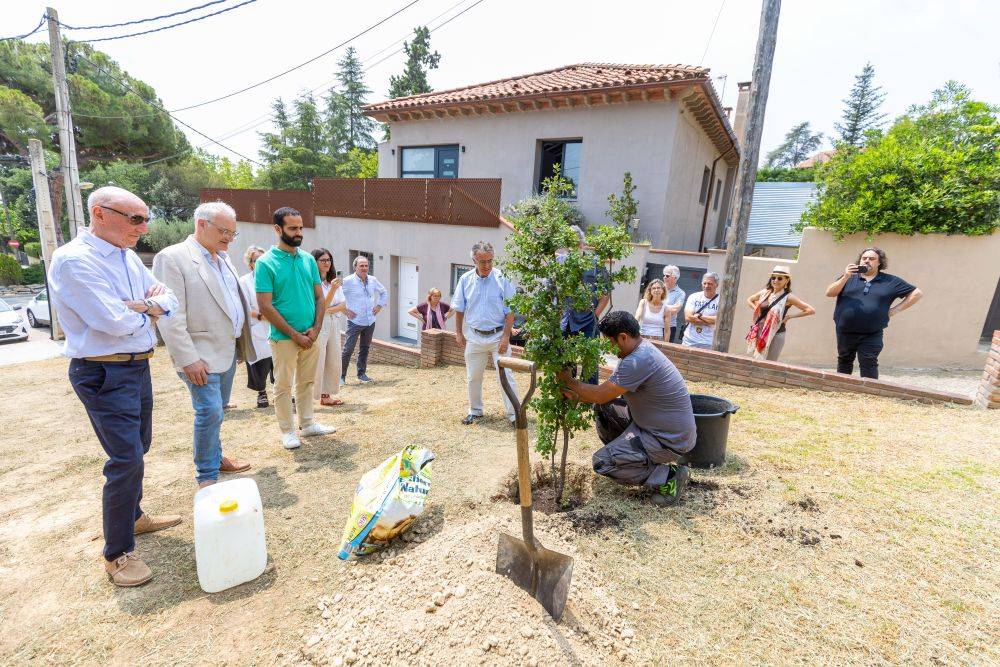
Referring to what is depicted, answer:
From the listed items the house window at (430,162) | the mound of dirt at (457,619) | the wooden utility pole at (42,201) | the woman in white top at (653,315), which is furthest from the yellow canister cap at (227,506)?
the wooden utility pole at (42,201)

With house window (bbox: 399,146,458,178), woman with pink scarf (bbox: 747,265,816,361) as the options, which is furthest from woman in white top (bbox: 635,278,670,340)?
house window (bbox: 399,146,458,178)

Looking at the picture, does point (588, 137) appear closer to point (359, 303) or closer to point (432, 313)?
point (432, 313)

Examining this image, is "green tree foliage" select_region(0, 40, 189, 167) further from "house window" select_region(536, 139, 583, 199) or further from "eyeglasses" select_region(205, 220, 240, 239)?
"eyeglasses" select_region(205, 220, 240, 239)

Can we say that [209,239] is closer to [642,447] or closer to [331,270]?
[331,270]

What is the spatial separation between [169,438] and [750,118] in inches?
306

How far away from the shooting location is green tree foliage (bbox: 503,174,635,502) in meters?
3.02

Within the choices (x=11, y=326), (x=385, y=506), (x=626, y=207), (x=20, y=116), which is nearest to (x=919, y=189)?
(x=626, y=207)

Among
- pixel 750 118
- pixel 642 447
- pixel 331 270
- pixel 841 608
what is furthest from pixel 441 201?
pixel 841 608

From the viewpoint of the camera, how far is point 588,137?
11.4 m

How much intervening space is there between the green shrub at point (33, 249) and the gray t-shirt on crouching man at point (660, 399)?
47.9 m

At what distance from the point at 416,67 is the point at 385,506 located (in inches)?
1352

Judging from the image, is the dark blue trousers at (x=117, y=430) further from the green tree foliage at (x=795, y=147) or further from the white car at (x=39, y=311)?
the green tree foliage at (x=795, y=147)

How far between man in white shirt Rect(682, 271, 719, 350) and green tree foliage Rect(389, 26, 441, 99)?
30171 mm

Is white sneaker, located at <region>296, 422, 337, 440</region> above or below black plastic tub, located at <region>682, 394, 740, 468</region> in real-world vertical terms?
below
